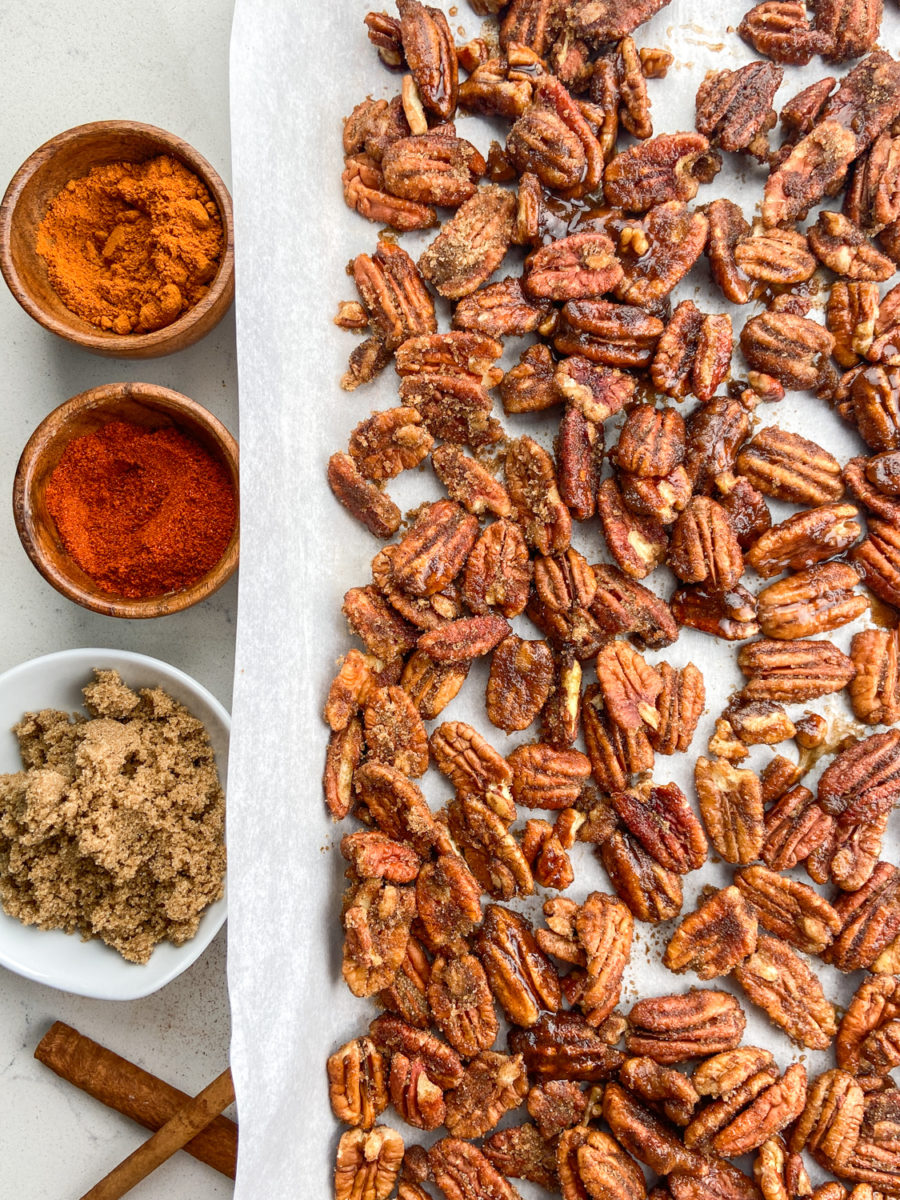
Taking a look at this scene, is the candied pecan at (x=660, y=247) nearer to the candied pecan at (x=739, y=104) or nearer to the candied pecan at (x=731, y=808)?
the candied pecan at (x=739, y=104)

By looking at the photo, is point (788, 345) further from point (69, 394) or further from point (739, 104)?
point (69, 394)

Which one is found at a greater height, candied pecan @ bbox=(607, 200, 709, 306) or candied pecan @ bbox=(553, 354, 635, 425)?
candied pecan @ bbox=(607, 200, 709, 306)

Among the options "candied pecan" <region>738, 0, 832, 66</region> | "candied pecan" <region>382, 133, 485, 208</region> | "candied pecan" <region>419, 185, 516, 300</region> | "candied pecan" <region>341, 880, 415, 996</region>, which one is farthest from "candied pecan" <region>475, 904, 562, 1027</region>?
"candied pecan" <region>738, 0, 832, 66</region>

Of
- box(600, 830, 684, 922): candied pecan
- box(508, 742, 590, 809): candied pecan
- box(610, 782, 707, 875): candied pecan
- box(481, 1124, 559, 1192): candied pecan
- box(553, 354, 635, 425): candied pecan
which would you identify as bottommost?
box(481, 1124, 559, 1192): candied pecan

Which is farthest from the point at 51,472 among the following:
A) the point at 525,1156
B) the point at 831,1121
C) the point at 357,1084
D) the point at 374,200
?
the point at 831,1121

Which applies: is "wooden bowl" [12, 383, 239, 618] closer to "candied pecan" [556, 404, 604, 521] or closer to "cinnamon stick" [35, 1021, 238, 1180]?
"candied pecan" [556, 404, 604, 521]

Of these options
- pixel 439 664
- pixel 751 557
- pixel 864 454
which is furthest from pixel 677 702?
pixel 864 454

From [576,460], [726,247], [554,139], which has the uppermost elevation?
[554,139]
